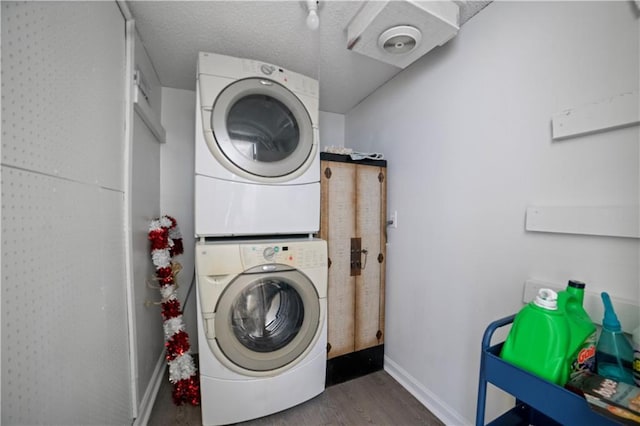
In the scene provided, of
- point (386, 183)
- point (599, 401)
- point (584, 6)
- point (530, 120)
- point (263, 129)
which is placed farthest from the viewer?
point (386, 183)

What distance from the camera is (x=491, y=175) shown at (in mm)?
1223

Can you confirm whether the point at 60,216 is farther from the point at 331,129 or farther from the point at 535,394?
the point at 331,129

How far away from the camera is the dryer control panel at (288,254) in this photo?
4.27 ft

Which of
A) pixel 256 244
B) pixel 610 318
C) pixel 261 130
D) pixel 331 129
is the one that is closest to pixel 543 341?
pixel 610 318

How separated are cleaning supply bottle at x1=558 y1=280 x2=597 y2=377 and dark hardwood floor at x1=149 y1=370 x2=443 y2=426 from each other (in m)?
1.06

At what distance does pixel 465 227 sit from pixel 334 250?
82 cm

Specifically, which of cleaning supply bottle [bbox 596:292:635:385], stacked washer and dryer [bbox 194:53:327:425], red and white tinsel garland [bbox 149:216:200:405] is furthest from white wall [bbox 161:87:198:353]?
cleaning supply bottle [bbox 596:292:635:385]

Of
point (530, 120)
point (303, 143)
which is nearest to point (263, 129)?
point (303, 143)

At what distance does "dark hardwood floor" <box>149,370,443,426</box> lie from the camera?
141 cm

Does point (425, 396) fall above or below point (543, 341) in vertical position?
below

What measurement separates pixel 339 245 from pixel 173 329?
1222 mm

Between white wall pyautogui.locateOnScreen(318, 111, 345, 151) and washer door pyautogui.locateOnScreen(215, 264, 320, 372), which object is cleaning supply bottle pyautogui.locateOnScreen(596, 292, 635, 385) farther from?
white wall pyautogui.locateOnScreen(318, 111, 345, 151)

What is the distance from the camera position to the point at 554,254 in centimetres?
99

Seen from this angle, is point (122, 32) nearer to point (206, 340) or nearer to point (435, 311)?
point (206, 340)
